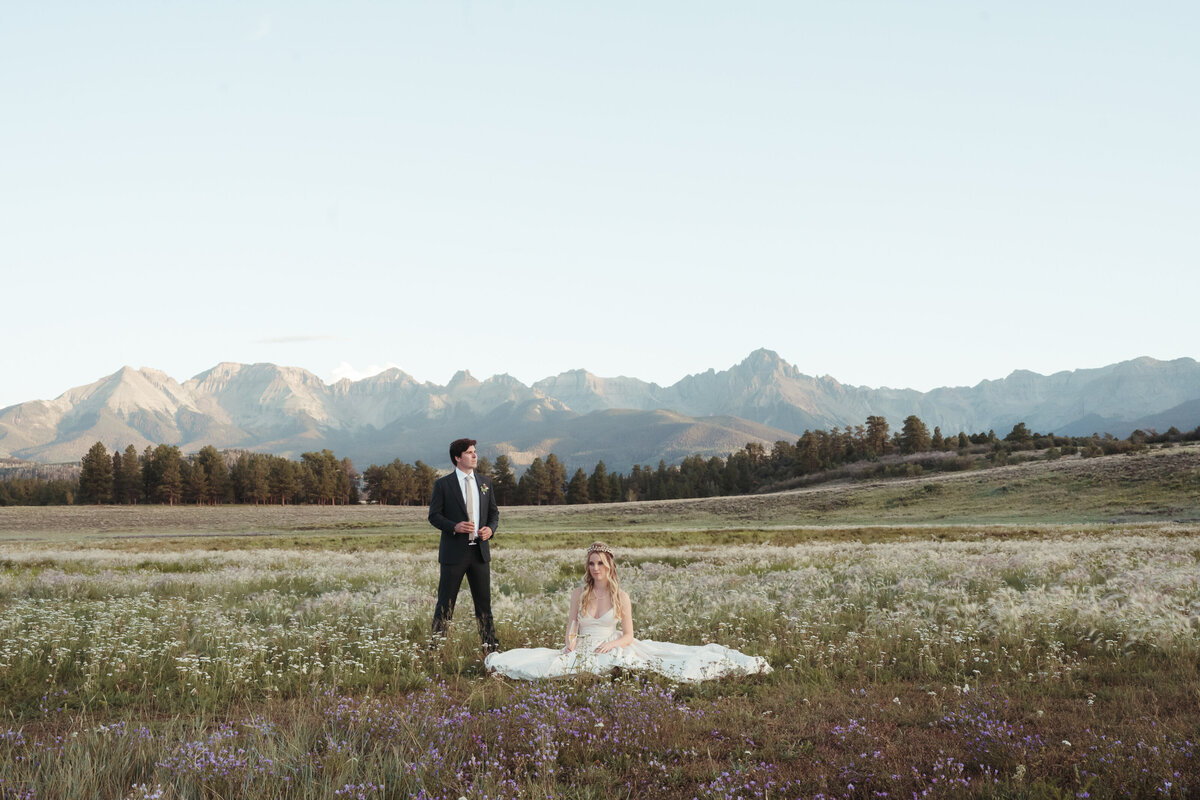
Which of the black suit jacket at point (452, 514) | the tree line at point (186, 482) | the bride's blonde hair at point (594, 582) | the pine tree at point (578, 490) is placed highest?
the black suit jacket at point (452, 514)

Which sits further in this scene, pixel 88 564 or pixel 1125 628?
pixel 88 564

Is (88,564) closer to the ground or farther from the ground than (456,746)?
closer to the ground

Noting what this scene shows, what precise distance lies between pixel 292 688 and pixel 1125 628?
10750 millimetres

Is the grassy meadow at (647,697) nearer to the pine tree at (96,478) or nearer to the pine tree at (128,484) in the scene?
the pine tree at (96,478)

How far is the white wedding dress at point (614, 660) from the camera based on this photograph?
28.9 feet

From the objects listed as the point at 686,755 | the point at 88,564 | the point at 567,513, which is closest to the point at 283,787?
the point at 686,755

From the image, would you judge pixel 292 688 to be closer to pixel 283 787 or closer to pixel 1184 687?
pixel 283 787

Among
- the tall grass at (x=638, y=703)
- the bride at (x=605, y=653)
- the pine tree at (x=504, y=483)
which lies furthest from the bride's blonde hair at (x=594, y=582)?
the pine tree at (x=504, y=483)

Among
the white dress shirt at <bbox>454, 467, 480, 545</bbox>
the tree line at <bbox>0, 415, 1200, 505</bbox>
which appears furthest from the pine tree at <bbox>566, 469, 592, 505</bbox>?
the white dress shirt at <bbox>454, 467, 480, 545</bbox>

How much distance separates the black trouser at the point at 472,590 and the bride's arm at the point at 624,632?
2185mm

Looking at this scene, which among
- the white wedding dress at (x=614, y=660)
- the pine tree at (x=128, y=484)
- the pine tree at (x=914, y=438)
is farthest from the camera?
the pine tree at (x=914, y=438)

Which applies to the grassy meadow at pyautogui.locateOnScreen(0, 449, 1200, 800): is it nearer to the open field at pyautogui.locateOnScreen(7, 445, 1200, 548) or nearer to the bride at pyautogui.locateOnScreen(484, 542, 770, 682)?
the bride at pyautogui.locateOnScreen(484, 542, 770, 682)

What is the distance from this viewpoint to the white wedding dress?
881 cm

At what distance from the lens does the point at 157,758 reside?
18.1 ft
